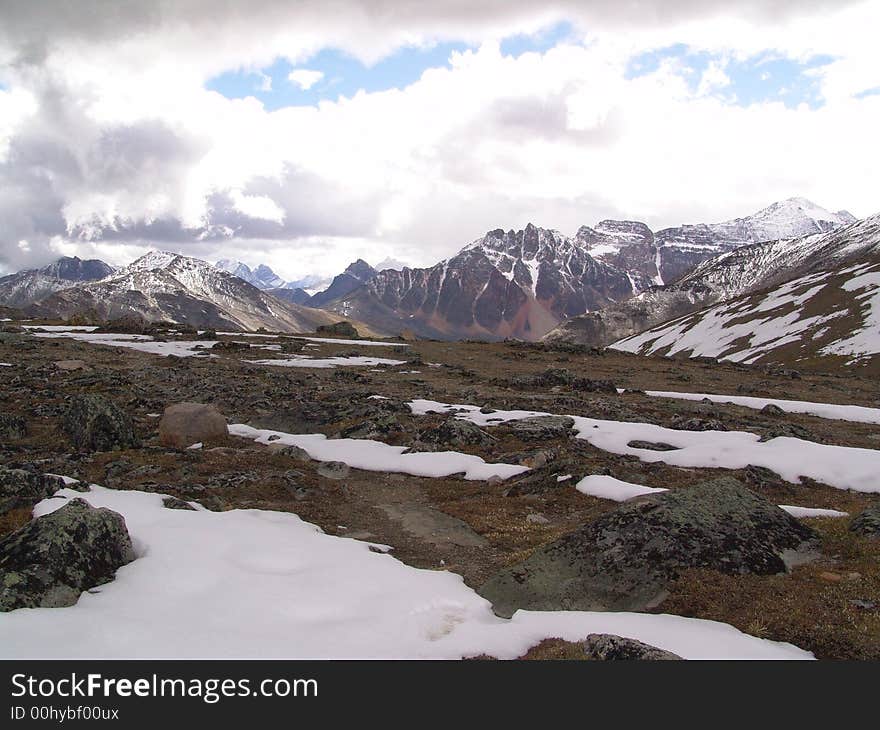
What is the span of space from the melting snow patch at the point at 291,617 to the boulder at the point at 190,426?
41.1 ft

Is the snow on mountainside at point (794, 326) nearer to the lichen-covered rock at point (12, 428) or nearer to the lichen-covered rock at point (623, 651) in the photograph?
the lichen-covered rock at point (623, 651)

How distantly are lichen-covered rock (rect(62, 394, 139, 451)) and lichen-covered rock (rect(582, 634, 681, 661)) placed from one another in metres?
23.1

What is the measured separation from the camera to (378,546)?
15.4 metres

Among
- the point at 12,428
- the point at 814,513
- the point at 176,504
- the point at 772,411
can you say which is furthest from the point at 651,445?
the point at 12,428

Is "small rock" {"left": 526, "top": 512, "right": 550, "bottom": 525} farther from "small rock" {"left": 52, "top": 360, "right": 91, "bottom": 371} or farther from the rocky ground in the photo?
"small rock" {"left": 52, "top": 360, "right": 91, "bottom": 371}

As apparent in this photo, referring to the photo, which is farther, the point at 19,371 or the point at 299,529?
the point at 19,371

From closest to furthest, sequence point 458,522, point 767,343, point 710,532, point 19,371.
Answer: point 710,532
point 458,522
point 19,371
point 767,343

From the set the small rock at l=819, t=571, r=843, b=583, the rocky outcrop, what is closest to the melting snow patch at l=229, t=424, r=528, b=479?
the small rock at l=819, t=571, r=843, b=583

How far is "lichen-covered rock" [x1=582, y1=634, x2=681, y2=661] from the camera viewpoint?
8336 mm

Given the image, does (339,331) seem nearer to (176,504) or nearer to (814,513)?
(176,504)
